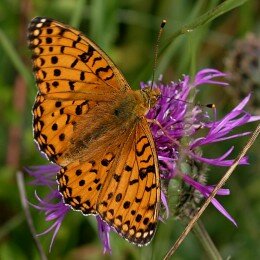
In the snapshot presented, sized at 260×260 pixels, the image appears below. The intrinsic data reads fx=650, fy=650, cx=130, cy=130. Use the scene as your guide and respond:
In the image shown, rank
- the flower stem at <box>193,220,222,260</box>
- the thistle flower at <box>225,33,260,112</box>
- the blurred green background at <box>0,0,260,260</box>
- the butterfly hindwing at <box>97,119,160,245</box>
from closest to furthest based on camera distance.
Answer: the butterfly hindwing at <box>97,119,160,245</box>
the flower stem at <box>193,220,222,260</box>
the blurred green background at <box>0,0,260,260</box>
the thistle flower at <box>225,33,260,112</box>

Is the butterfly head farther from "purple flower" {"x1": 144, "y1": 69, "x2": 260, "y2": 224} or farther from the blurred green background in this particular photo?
the blurred green background

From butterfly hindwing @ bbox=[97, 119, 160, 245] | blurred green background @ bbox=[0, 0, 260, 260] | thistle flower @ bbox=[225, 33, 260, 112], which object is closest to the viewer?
butterfly hindwing @ bbox=[97, 119, 160, 245]

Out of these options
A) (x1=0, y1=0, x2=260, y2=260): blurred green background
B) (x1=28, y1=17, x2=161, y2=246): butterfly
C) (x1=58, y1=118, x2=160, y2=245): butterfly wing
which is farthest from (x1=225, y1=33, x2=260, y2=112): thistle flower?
(x1=58, y1=118, x2=160, y2=245): butterfly wing

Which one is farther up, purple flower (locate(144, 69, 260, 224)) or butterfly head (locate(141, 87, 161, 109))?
butterfly head (locate(141, 87, 161, 109))

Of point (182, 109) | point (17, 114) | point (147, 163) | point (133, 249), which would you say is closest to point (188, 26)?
point (182, 109)

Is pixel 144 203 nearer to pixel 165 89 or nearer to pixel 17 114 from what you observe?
pixel 165 89

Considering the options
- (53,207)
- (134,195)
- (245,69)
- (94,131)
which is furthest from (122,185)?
(245,69)
